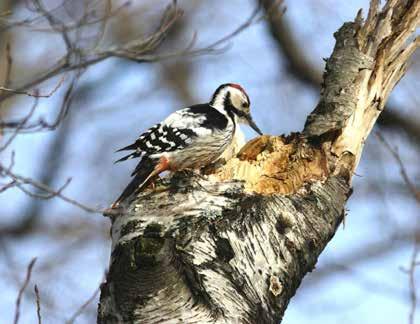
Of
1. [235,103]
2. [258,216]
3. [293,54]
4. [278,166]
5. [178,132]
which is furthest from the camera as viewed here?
[293,54]

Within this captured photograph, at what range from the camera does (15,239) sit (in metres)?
8.71

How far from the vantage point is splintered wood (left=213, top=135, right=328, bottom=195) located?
4.57m

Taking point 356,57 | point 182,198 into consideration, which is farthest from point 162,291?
point 356,57

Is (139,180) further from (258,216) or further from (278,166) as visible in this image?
(258,216)

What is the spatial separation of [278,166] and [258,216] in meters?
0.67

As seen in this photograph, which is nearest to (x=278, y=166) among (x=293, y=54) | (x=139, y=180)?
(x=139, y=180)

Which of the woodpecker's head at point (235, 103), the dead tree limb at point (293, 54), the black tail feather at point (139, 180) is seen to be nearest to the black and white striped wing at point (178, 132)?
the black tail feather at point (139, 180)

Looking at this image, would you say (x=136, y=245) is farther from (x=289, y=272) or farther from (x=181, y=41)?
(x=181, y=41)

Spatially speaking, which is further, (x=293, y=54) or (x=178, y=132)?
(x=293, y=54)

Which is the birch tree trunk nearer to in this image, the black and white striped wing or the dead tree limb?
the black and white striped wing

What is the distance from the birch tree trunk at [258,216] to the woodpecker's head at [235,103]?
1.39m

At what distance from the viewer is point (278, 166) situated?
4734mm

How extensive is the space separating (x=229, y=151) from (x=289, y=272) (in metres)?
1.96

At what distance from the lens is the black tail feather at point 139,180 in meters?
4.62
